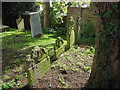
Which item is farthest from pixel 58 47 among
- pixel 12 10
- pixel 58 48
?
pixel 12 10

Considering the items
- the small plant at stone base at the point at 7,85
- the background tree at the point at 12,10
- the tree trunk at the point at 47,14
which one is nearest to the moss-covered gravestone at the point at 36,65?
the small plant at stone base at the point at 7,85

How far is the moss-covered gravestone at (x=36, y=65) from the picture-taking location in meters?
3.33

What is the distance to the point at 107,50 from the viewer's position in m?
2.56

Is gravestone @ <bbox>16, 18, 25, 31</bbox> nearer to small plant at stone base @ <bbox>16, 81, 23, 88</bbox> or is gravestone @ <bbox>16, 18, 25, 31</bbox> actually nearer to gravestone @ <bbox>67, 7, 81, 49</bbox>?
gravestone @ <bbox>67, 7, 81, 49</bbox>

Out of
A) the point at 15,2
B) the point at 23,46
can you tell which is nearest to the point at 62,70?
the point at 23,46

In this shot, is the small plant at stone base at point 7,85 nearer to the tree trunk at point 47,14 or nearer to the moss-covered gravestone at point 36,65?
the moss-covered gravestone at point 36,65

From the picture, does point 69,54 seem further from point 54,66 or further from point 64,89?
point 64,89

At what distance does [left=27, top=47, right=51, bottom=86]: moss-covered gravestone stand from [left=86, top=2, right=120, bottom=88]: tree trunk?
1591 millimetres

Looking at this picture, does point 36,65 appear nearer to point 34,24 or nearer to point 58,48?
point 58,48

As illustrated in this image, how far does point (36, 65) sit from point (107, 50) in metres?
1.96

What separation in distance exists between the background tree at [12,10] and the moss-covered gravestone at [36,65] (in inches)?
382

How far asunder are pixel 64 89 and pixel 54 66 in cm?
122

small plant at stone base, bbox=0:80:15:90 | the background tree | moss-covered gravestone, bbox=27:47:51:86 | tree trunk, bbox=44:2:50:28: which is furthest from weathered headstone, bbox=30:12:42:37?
small plant at stone base, bbox=0:80:15:90

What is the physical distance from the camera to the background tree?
11.8m
